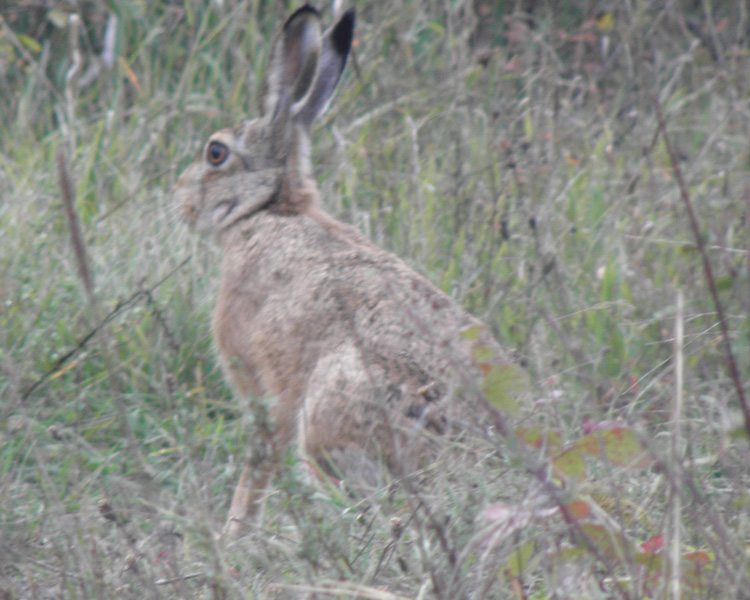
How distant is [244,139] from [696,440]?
A: 8.74 ft

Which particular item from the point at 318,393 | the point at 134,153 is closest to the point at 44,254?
the point at 134,153

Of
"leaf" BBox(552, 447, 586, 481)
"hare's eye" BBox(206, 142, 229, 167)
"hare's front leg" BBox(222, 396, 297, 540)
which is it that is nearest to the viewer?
"leaf" BBox(552, 447, 586, 481)

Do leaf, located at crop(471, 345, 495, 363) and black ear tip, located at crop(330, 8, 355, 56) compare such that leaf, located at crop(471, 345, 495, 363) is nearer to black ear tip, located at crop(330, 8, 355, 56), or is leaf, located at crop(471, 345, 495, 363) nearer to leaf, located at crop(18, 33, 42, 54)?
black ear tip, located at crop(330, 8, 355, 56)

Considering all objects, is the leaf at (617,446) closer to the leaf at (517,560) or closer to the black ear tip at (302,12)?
the leaf at (517,560)

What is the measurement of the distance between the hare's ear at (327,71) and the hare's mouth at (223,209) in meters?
0.52

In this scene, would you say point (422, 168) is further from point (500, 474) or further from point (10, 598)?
point (10, 598)

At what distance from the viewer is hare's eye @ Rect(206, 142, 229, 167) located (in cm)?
440

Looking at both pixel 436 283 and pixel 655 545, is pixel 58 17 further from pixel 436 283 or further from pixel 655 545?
pixel 655 545

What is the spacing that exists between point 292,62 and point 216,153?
622 mm

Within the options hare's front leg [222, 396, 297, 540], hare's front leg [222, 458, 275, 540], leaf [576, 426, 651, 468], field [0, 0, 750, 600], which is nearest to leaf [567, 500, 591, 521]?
field [0, 0, 750, 600]

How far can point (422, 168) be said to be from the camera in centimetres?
528

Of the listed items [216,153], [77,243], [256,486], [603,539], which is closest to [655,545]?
[603,539]

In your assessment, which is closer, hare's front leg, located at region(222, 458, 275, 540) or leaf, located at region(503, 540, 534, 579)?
leaf, located at region(503, 540, 534, 579)

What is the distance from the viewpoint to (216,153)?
14.5 feet
